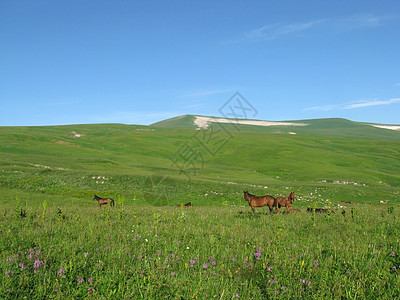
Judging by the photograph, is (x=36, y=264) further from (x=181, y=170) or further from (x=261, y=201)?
(x=181, y=170)

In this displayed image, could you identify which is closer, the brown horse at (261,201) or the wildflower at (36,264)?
the wildflower at (36,264)

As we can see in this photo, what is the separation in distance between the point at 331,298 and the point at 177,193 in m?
32.4

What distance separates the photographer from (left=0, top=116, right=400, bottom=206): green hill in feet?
116

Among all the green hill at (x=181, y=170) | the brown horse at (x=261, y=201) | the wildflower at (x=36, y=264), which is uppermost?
the wildflower at (x=36, y=264)

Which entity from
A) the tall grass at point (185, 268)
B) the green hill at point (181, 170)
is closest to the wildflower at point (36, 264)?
the tall grass at point (185, 268)

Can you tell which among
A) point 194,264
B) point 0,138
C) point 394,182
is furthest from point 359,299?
point 0,138

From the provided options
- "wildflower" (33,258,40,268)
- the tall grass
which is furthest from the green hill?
"wildflower" (33,258,40,268)

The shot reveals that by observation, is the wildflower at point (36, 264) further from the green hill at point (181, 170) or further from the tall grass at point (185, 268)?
the green hill at point (181, 170)

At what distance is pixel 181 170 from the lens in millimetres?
67562

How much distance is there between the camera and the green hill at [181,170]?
3528 centimetres

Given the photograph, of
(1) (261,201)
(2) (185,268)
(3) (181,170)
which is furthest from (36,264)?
(3) (181,170)

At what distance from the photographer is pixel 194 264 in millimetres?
6414

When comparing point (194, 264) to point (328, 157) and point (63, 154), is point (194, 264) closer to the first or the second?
point (63, 154)

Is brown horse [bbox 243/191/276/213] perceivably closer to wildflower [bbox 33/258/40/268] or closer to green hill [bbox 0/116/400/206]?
green hill [bbox 0/116/400/206]
